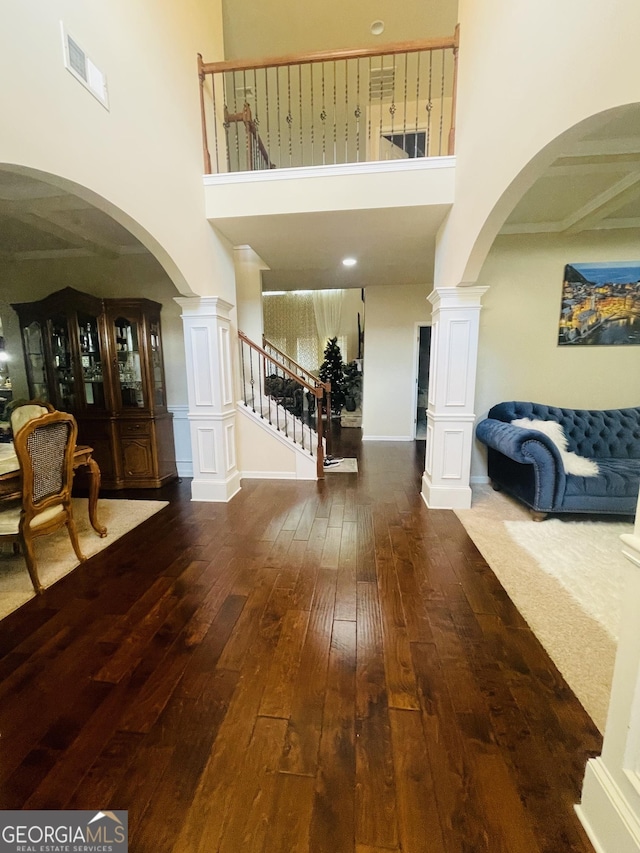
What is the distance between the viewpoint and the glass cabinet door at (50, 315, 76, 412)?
3820 mm

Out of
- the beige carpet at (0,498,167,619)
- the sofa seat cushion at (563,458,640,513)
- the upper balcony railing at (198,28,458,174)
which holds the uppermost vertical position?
the upper balcony railing at (198,28,458,174)

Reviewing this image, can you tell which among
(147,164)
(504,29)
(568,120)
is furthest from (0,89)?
(504,29)

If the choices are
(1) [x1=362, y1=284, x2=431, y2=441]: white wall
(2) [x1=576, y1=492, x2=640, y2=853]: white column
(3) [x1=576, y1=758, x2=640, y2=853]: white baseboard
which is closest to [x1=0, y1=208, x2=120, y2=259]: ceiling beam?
(1) [x1=362, y1=284, x2=431, y2=441]: white wall

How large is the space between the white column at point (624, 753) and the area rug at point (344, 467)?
11.7 ft

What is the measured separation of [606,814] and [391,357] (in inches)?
226

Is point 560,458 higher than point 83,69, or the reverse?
point 83,69

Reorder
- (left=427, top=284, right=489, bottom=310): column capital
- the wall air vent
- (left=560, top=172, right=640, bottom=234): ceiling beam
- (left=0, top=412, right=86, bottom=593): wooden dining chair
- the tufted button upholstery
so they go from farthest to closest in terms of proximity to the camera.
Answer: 1. the tufted button upholstery
2. (left=427, top=284, right=489, bottom=310): column capital
3. (left=560, top=172, right=640, bottom=234): ceiling beam
4. (left=0, top=412, right=86, bottom=593): wooden dining chair
5. the wall air vent

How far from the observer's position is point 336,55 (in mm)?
2920

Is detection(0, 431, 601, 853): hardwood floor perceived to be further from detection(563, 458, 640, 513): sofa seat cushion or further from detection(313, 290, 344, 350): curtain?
detection(313, 290, 344, 350): curtain

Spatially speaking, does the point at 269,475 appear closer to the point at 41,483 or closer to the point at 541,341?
the point at 41,483

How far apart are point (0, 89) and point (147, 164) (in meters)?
1.12

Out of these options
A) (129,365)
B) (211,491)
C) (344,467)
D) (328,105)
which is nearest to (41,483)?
(211,491)

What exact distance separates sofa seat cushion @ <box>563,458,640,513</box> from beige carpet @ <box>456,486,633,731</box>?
0.21 m

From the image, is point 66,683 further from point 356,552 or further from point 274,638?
point 356,552
